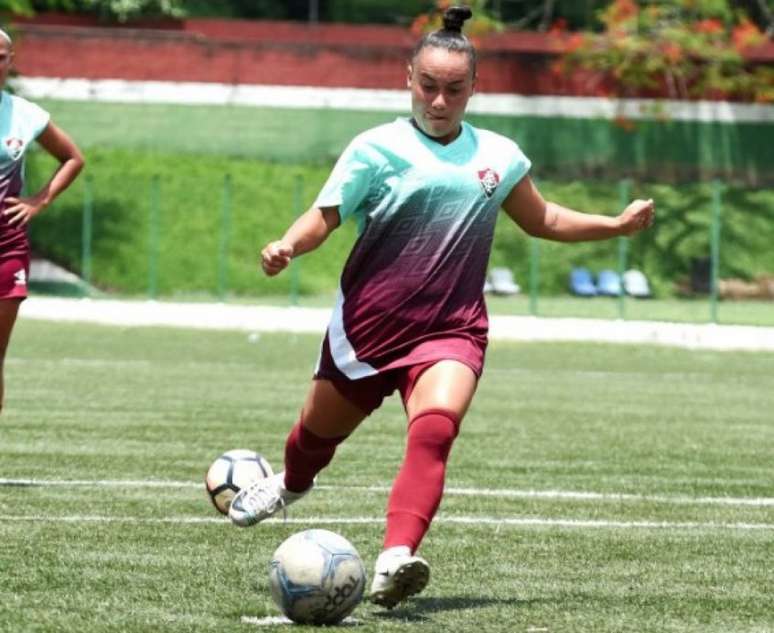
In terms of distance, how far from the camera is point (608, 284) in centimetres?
3750

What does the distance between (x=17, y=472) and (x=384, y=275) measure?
4424 millimetres

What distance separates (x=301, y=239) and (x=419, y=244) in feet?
1.63

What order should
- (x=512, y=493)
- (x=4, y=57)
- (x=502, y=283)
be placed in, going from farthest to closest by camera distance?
1. (x=502, y=283)
2. (x=512, y=493)
3. (x=4, y=57)

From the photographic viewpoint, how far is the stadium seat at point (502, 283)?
37.1 m

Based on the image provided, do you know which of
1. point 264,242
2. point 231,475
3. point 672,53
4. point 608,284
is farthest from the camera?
point 672,53

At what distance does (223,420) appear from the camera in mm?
15422

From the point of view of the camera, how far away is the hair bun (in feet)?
24.5

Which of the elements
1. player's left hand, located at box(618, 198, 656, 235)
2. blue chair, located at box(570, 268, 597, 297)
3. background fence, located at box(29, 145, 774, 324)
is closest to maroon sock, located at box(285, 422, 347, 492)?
player's left hand, located at box(618, 198, 656, 235)

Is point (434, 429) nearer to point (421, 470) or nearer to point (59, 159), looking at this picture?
point (421, 470)

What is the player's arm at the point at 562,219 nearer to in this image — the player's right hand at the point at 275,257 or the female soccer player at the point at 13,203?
the player's right hand at the point at 275,257

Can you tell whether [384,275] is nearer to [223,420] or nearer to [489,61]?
[223,420]

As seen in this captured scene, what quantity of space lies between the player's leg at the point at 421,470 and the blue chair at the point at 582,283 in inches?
1202

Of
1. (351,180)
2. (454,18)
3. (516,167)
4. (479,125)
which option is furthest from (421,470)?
(479,125)

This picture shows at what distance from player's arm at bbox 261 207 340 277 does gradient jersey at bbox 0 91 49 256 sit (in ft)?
11.8
